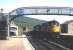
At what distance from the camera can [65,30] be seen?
82.1m

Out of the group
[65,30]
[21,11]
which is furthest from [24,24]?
[21,11]

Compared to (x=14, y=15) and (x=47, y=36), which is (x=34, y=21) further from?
(x=14, y=15)

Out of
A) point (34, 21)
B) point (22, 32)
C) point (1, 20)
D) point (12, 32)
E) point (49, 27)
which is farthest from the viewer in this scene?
point (22, 32)

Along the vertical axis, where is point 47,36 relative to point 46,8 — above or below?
below

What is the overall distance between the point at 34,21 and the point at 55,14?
472 inches

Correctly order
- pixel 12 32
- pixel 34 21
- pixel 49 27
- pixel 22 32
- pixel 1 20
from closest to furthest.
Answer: pixel 49 27, pixel 1 20, pixel 34 21, pixel 12 32, pixel 22 32

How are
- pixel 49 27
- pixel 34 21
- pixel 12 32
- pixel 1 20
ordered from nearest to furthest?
pixel 49 27 → pixel 1 20 → pixel 34 21 → pixel 12 32

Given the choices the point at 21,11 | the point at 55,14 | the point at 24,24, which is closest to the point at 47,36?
the point at 55,14

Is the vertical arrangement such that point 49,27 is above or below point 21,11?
below

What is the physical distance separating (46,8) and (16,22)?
2124cm

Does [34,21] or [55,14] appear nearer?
[55,14]

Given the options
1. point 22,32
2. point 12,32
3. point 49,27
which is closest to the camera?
point 49,27

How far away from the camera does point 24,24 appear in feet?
237

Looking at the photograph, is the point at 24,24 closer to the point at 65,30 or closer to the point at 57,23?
the point at 65,30
